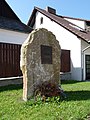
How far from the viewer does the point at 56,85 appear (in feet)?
31.6

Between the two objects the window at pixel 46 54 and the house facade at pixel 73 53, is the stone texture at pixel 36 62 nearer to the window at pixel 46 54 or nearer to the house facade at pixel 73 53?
the window at pixel 46 54

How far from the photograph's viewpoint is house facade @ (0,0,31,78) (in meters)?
13.4

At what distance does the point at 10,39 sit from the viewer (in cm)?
1947

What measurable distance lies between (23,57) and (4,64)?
4.63m

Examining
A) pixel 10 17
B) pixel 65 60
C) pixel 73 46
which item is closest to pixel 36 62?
pixel 65 60

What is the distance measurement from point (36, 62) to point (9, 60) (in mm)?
4741

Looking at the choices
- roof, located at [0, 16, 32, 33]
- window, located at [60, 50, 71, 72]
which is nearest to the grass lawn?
window, located at [60, 50, 71, 72]

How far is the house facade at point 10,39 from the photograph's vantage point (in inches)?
528

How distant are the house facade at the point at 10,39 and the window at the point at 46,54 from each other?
13.8 ft

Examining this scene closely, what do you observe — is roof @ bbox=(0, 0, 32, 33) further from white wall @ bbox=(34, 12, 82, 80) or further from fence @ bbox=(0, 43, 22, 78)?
fence @ bbox=(0, 43, 22, 78)

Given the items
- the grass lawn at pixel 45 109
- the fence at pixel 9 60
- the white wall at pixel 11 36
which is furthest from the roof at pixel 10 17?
the grass lawn at pixel 45 109

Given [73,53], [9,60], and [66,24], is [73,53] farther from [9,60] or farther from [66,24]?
[9,60]

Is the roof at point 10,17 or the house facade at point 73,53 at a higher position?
the roof at point 10,17

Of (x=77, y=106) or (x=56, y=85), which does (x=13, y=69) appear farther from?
(x=77, y=106)
